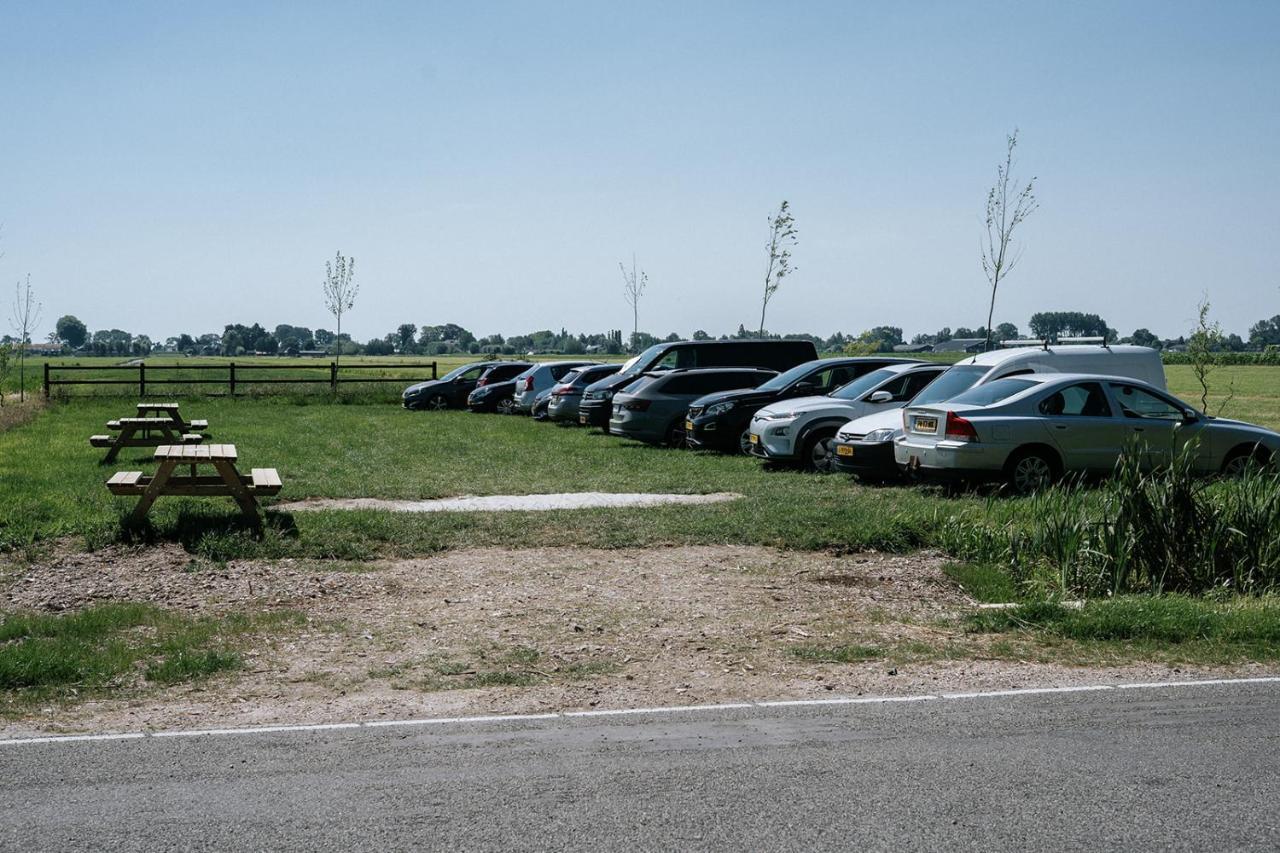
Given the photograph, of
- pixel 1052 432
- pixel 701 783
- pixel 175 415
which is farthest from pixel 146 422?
pixel 701 783

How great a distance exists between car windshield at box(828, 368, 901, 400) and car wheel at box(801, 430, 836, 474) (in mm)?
845

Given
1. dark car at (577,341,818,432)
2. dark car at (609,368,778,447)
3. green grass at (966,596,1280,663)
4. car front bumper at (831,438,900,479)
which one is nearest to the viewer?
green grass at (966,596,1280,663)

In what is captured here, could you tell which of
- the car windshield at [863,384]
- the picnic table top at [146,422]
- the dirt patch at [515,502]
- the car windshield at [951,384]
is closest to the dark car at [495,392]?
the picnic table top at [146,422]

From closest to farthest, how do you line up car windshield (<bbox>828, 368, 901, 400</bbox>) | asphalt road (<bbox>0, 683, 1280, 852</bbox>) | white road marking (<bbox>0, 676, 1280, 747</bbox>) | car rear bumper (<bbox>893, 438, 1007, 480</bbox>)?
asphalt road (<bbox>0, 683, 1280, 852</bbox>), white road marking (<bbox>0, 676, 1280, 747</bbox>), car rear bumper (<bbox>893, 438, 1007, 480</bbox>), car windshield (<bbox>828, 368, 901, 400</bbox>)

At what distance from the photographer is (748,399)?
1964 centimetres

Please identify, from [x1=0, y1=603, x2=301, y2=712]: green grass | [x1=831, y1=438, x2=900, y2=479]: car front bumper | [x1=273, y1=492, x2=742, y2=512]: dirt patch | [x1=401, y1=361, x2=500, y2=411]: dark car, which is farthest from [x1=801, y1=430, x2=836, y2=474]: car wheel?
[x1=401, y1=361, x2=500, y2=411]: dark car

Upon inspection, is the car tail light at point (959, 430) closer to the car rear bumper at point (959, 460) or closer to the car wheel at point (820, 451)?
the car rear bumper at point (959, 460)

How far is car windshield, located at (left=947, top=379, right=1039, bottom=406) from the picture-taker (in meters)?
14.5

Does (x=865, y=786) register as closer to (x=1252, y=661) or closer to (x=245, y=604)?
(x=1252, y=661)

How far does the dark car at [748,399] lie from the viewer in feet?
64.2

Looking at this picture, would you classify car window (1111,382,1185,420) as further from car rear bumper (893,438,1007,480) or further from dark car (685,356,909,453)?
dark car (685,356,909,453)

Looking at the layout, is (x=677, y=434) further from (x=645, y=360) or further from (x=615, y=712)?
(x=615, y=712)

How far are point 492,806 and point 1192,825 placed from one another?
2709mm

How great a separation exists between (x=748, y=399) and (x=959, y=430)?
19.8 ft
